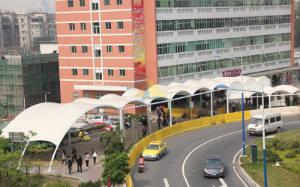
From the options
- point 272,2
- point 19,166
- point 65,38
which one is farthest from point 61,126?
point 272,2

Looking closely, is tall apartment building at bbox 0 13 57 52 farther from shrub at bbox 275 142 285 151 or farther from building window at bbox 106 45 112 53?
shrub at bbox 275 142 285 151

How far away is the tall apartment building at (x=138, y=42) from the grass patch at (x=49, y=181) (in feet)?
91.3

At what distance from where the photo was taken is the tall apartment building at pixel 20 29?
16745 centimetres

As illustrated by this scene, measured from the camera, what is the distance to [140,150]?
3750cm

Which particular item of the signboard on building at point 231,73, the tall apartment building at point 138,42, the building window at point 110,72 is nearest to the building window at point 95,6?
the tall apartment building at point 138,42

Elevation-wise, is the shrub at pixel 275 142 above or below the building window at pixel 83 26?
below

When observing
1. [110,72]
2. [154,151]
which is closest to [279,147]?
[154,151]

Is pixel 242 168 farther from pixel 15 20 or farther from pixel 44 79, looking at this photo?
pixel 15 20

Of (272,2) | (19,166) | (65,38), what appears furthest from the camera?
(272,2)

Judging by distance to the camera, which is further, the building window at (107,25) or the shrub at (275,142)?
the building window at (107,25)

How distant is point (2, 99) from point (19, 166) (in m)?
44.0

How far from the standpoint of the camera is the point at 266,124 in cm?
4325

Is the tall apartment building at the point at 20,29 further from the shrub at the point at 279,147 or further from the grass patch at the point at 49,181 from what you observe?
the shrub at the point at 279,147

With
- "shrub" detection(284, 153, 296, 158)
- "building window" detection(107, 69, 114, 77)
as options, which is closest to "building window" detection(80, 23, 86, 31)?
"building window" detection(107, 69, 114, 77)
